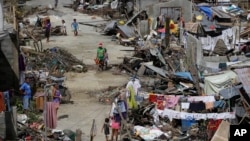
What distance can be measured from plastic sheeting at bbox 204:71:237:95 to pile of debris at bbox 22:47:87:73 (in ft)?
22.6

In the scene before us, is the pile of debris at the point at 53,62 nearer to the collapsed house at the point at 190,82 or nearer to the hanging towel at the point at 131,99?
the collapsed house at the point at 190,82

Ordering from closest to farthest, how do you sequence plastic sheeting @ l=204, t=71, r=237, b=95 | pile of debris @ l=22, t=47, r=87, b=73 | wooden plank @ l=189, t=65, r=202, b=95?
plastic sheeting @ l=204, t=71, r=237, b=95, wooden plank @ l=189, t=65, r=202, b=95, pile of debris @ l=22, t=47, r=87, b=73

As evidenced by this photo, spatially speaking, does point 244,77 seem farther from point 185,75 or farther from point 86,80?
point 86,80

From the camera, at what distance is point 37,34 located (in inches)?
1206

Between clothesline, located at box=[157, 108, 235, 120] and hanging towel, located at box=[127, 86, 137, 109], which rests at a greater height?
hanging towel, located at box=[127, 86, 137, 109]

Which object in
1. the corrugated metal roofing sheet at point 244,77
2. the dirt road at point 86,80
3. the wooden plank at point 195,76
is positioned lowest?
the dirt road at point 86,80

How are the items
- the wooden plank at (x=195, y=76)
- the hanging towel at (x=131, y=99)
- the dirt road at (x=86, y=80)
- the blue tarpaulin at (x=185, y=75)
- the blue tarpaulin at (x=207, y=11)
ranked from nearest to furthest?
the hanging towel at (x=131, y=99) → the dirt road at (x=86, y=80) → the wooden plank at (x=195, y=76) → the blue tarpaulin at (x=185, y=75) → the blue tarpaulin at (x=207, y=11)

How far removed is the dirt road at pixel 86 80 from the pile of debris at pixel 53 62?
52 centimetres

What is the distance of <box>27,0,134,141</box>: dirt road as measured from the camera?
15797mm

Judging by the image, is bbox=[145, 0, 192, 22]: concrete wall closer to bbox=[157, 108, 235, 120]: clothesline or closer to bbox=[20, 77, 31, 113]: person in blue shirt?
bbox=[20, 77, 31, 113]: person in blue shirt

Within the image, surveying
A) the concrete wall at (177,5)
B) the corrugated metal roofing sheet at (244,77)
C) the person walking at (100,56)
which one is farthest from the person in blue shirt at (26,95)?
the concrete wall at (177,5)

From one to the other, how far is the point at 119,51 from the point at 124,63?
13.8 feet

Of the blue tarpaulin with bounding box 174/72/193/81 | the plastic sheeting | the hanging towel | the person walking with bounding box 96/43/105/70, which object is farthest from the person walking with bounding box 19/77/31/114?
the person walking with bounding box 96/43/105/70

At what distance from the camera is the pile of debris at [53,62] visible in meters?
21.5
